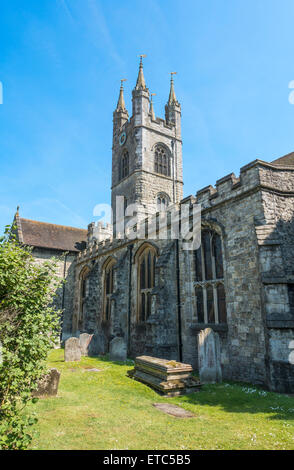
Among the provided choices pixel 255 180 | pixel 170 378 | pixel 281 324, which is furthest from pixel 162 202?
pixel 170 378

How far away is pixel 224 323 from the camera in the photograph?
34.4 feet

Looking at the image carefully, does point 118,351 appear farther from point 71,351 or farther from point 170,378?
point 170,378

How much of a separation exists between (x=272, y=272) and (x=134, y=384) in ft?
17.9

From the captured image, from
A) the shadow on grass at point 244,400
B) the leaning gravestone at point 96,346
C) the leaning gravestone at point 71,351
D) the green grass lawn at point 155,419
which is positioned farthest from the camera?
the leaning gravestone at point 96,346

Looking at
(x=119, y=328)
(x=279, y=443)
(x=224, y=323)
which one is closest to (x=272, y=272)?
(x=224, y=323)

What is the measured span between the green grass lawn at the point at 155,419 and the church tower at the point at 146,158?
18540mm

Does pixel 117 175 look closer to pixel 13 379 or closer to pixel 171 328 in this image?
pixel 171 328

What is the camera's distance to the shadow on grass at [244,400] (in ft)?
20.4

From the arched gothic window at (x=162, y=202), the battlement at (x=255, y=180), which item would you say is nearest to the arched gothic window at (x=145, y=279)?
the battlement at (x=255, y=180)

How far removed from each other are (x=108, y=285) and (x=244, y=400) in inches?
546

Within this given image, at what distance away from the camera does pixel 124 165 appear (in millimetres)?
29641

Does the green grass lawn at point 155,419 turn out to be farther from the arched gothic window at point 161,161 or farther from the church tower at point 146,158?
the arched gothic window at point 161,161

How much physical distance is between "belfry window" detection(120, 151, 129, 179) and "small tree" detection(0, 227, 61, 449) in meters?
25.2

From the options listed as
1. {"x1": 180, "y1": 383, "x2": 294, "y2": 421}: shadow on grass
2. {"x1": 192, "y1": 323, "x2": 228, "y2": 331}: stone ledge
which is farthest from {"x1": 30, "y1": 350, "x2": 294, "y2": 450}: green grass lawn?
{"x1": 192, "y1": 323, "x2": 228, "y2": 331}: stone ledge
